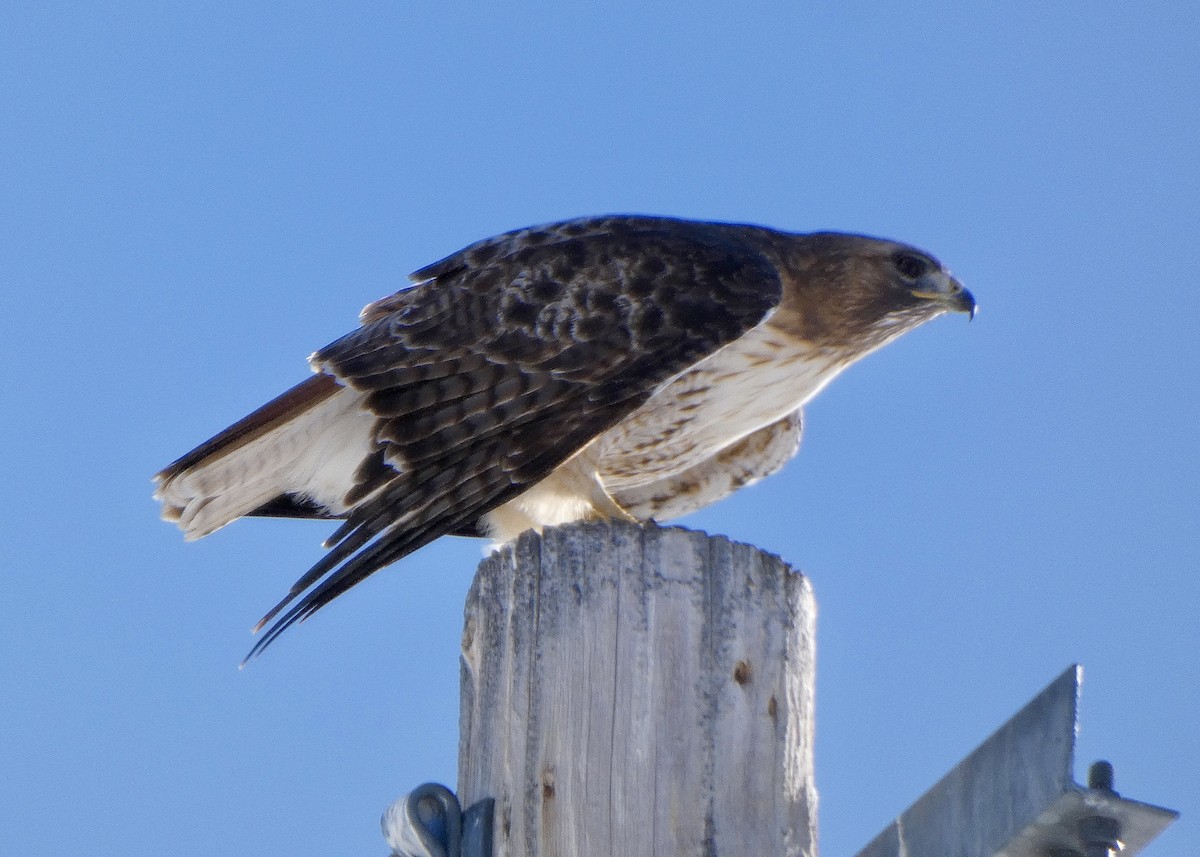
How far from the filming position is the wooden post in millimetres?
2719

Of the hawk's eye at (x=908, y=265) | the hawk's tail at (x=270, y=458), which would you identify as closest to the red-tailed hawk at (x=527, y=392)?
the hawk's tail at (x=270, y=458)

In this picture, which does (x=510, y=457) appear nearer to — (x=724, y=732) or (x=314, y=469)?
(x=314, y=469)

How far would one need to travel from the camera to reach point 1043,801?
244cm

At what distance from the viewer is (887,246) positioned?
5742 mm

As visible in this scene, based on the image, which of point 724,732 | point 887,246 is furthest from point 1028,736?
point 887,246

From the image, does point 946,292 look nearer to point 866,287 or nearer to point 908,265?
point 908,265

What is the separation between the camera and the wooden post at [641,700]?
2.72 meters

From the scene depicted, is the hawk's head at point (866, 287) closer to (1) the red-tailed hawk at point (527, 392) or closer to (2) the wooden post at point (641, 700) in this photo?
(1) the red-tailed hawk at point (527, 392)

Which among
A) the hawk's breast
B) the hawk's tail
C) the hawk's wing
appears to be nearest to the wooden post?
the hawk's wing

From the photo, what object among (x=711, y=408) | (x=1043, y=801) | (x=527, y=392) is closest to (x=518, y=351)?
(x=527, y=392)

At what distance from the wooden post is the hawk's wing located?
1.00m

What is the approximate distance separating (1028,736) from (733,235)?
10.0ft

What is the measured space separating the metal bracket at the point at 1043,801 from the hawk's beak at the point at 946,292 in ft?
10.2

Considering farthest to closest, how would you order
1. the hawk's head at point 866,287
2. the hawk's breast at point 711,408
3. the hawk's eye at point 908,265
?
the hawk's eye at point 908,265, the hawk's head at point 866,287, the hawk's breast at point 711,408
